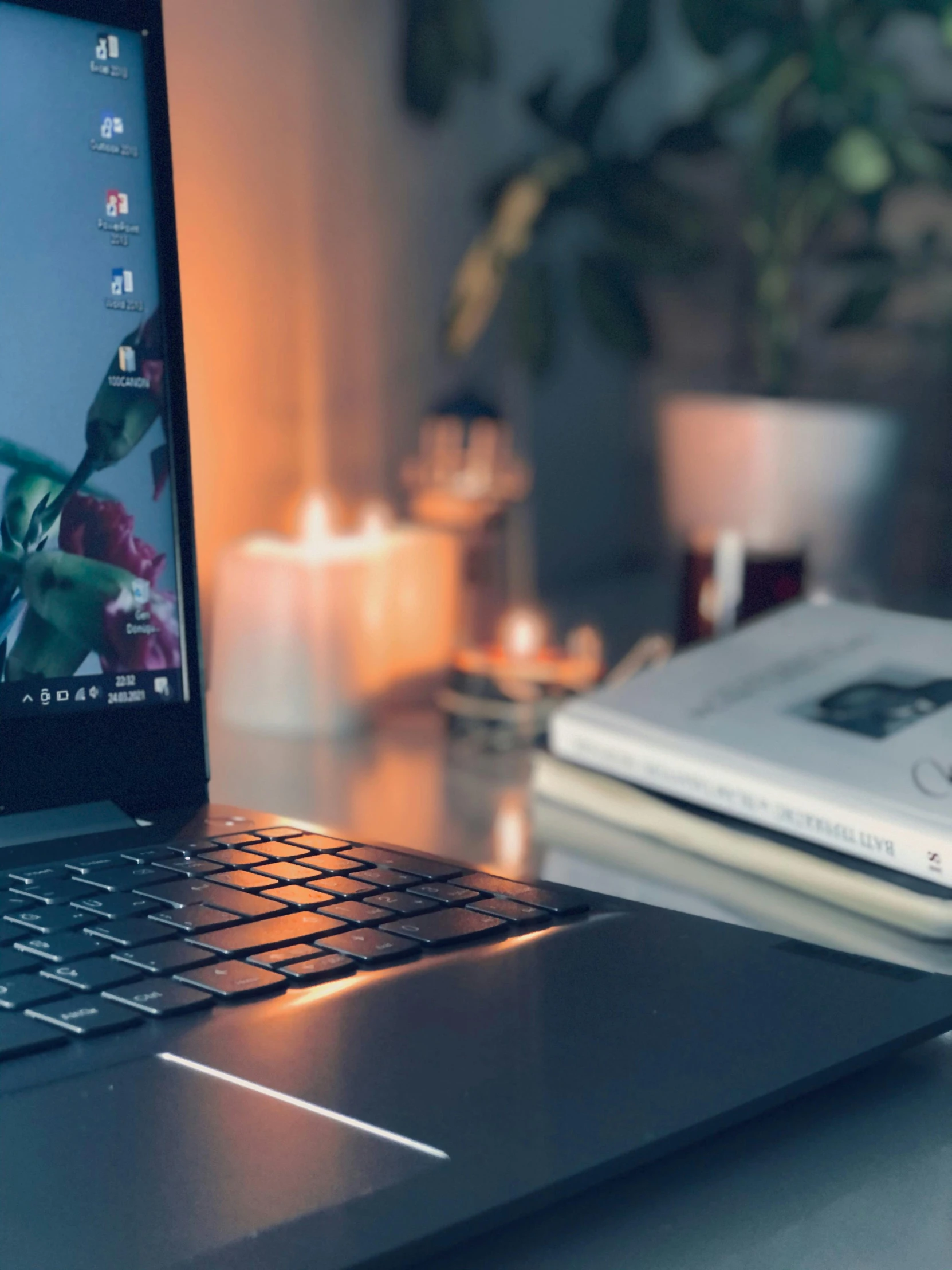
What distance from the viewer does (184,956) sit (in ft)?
1.30

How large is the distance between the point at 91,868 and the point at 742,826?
0.99 feet

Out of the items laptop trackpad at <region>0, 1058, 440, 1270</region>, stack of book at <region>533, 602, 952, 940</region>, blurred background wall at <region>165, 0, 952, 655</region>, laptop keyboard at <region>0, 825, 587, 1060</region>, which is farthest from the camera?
blurred background wall at <region>165, 0, 952, 655</region>

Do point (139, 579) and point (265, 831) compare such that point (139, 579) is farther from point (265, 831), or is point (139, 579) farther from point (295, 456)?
point (295, 456)

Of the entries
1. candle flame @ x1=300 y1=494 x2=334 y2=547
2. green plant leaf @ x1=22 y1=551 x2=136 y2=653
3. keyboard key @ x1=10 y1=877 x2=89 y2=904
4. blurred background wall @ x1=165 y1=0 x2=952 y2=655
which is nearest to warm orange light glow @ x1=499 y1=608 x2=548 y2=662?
candle flame @ x1=300 y1=494 x2=334 y2=547

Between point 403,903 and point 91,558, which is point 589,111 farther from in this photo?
point 403,903

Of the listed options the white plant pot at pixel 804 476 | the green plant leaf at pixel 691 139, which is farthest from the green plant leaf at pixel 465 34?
the white plant pot at pixel 804 476

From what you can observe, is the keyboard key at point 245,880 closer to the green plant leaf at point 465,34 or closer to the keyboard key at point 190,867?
the keyboard key at point 190,867

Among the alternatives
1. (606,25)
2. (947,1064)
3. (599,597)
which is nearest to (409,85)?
(606,25)

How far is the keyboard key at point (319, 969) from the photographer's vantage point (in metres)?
0.39

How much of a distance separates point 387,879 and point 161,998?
12cm

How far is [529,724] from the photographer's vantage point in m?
0.90

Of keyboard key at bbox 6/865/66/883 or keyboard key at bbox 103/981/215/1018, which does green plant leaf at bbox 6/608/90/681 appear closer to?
keyboard key at bbox 6/865/66/883

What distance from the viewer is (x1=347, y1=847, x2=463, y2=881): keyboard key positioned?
48cm

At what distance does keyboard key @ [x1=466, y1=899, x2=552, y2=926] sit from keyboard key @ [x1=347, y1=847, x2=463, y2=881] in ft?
0.09
